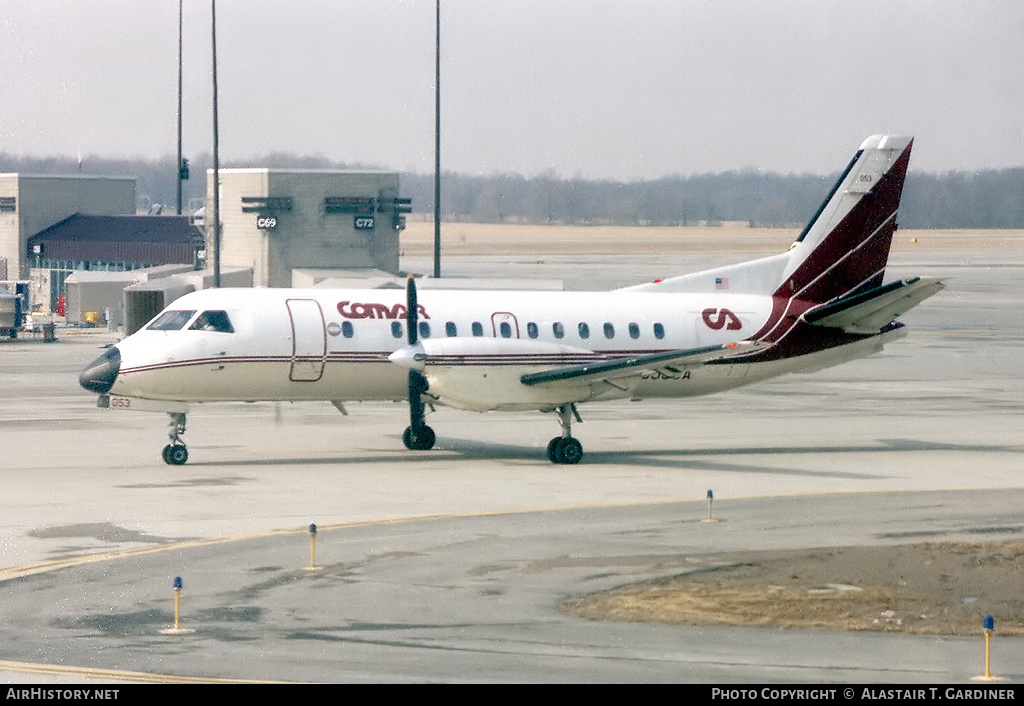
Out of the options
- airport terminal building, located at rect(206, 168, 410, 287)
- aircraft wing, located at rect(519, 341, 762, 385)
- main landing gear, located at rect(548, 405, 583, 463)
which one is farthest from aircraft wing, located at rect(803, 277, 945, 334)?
airport terminal building, located at rect(206, 168, 410, 287)

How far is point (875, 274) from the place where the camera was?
3528 cm

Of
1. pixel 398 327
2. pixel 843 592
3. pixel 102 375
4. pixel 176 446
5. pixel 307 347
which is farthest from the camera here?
pixel 398 327

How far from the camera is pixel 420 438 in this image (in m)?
33.2

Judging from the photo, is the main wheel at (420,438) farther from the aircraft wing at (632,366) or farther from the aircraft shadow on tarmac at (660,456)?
the aircraft wing at (632,366)

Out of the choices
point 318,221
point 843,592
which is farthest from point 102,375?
point 318,221

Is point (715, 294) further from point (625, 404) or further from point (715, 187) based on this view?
point (715, 187)

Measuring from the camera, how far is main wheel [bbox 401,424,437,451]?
33094mm

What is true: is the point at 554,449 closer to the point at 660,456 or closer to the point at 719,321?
the point at 660,456

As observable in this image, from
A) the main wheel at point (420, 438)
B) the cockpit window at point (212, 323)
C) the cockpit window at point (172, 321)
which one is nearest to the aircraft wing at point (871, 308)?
the main wheel at point (420, 438)

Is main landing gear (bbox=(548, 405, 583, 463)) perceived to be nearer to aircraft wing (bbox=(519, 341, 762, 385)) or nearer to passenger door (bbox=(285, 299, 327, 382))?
aircraft wing (bbox=(519, 341, 762, 385))

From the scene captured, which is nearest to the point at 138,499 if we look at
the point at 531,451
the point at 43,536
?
the point at 43,536

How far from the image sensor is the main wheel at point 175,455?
3081 cm

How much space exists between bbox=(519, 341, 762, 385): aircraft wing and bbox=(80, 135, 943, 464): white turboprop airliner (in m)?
0.04

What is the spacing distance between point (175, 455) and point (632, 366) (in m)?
9.27
